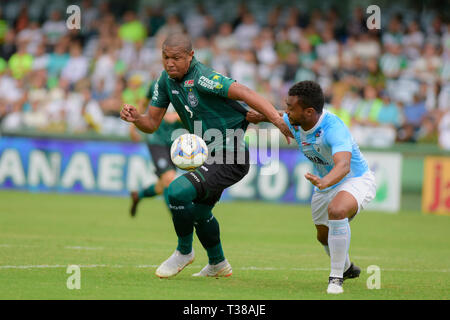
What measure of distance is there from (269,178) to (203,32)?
283 inches

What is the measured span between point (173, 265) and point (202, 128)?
1434 mm

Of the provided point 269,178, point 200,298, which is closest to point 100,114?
point 269,178

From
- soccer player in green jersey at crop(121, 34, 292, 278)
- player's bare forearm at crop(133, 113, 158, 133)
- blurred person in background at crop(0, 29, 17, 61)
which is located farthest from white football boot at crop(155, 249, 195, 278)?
blurred person in background at crop(0, 29, 17, 61)

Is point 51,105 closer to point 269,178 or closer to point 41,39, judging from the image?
point 41,39

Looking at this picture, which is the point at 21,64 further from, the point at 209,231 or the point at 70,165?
the point at 209,231

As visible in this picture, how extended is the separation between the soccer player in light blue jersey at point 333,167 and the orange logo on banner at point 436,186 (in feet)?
33.6

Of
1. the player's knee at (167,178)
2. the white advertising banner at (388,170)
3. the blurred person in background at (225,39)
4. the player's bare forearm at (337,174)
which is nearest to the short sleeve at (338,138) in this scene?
the player's bare forearm at (337,174)

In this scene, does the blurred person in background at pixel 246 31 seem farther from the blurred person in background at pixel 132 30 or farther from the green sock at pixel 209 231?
the green sock at pixel 209 231

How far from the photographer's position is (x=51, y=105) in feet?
72.4

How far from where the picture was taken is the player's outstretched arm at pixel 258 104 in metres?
7.81

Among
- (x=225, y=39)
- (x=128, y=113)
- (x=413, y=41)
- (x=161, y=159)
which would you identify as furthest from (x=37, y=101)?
(x=128, y=113)

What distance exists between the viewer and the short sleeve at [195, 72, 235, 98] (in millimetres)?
7986

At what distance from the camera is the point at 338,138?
7.50 metres

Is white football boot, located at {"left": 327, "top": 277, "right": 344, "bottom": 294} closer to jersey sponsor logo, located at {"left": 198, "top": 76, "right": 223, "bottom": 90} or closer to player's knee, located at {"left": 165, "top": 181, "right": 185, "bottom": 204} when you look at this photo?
player's knee, located at {"left": 165, "top": 181, "right": 185, "bottom": 204}
